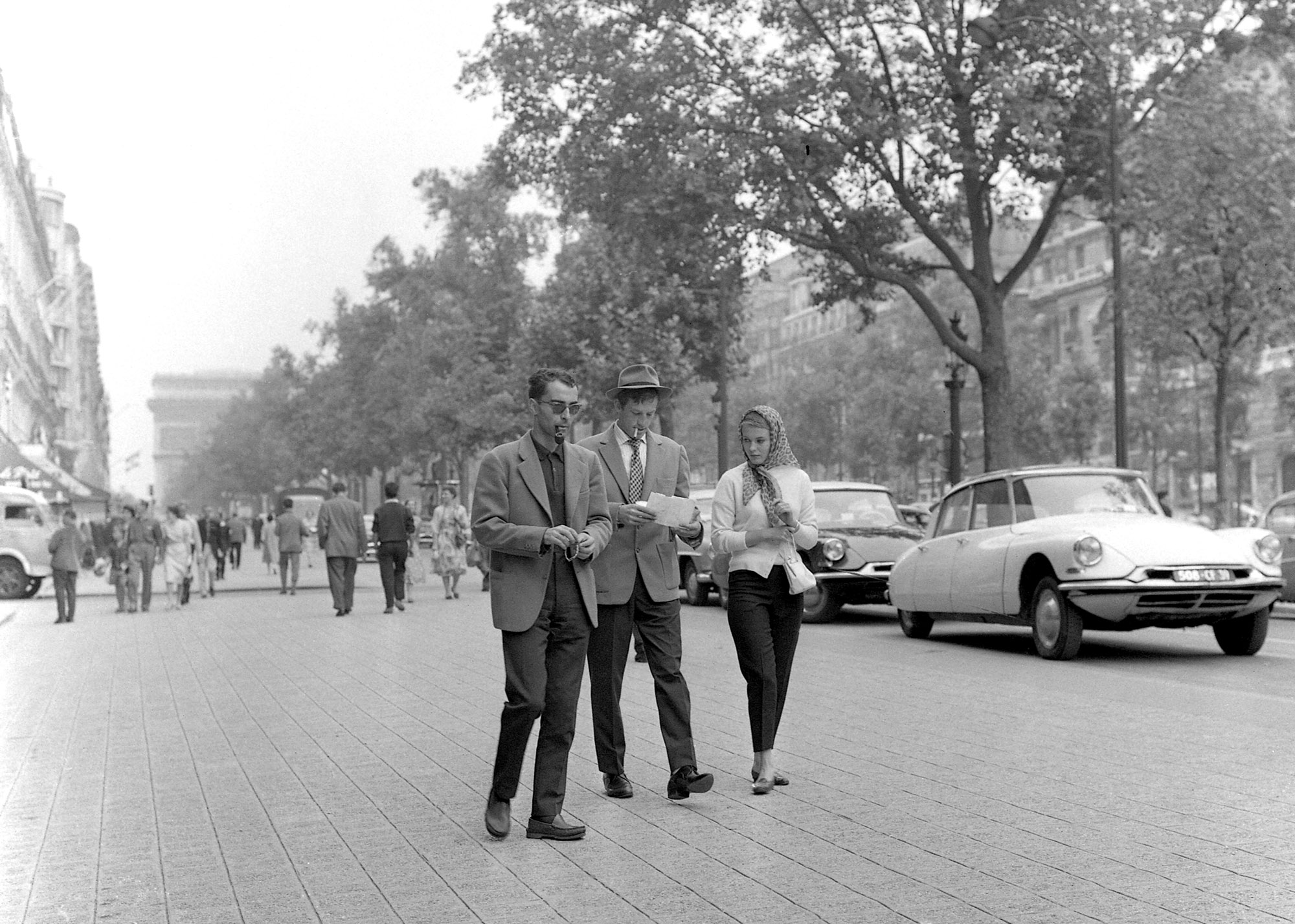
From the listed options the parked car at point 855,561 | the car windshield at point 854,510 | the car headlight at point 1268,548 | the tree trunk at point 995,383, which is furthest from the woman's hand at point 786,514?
the tree trunk at point 995,383

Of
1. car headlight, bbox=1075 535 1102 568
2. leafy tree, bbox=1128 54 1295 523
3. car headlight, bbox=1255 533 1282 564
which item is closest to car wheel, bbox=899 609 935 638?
car headlight, bbox=1075 535 1102 568

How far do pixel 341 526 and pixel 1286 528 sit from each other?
12.3 metres

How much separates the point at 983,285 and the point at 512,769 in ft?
71.1

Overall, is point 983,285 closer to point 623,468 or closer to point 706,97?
point 706,97

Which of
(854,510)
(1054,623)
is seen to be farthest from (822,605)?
(1054,623)

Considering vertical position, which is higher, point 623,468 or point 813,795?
point 623,468

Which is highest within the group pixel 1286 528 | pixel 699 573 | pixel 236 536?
pixel 236 536

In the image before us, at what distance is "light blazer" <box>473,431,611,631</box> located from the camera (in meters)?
6.29

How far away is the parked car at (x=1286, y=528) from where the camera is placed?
20.0m

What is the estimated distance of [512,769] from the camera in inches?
251

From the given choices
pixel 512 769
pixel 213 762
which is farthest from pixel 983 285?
pixel 512 769

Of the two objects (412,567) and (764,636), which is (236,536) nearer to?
(412,567)

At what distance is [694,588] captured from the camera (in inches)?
926

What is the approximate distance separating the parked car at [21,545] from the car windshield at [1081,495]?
78.2 feet
